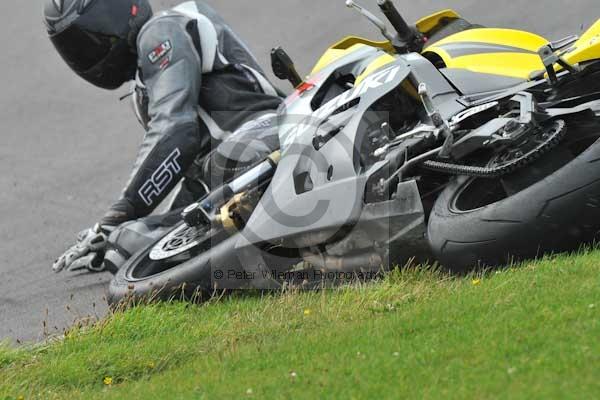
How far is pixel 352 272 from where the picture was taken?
6.04 m

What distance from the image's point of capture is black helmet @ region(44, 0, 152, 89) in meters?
8.10

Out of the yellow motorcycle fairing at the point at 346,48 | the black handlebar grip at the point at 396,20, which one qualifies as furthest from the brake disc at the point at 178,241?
the black handlebar grip at the point at 396,20

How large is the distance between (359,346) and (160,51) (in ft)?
12.0

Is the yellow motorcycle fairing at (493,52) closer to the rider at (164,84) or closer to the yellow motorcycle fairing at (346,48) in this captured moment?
the yellow motorcycle fairing at (346,48)

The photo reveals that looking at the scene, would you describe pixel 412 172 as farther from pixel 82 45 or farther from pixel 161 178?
pixel 82 45

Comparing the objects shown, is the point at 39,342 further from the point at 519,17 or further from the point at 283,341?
the point at 519,17

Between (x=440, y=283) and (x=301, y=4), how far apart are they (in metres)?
7.63

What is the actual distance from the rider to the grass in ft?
4.46

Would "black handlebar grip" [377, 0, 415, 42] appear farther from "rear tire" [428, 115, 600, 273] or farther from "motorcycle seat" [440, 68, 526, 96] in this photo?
"rear tire" [428, 115, 600, 273]

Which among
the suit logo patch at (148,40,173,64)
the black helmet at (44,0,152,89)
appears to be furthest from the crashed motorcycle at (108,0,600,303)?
the black helmet at (44,0,152,89)

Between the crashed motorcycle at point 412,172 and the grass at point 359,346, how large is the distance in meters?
0.19

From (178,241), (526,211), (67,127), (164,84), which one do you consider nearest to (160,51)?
(164,84)

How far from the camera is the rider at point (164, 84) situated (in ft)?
24.8

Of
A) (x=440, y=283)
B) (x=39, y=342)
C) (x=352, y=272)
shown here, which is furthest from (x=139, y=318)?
(x=440, y=283)
